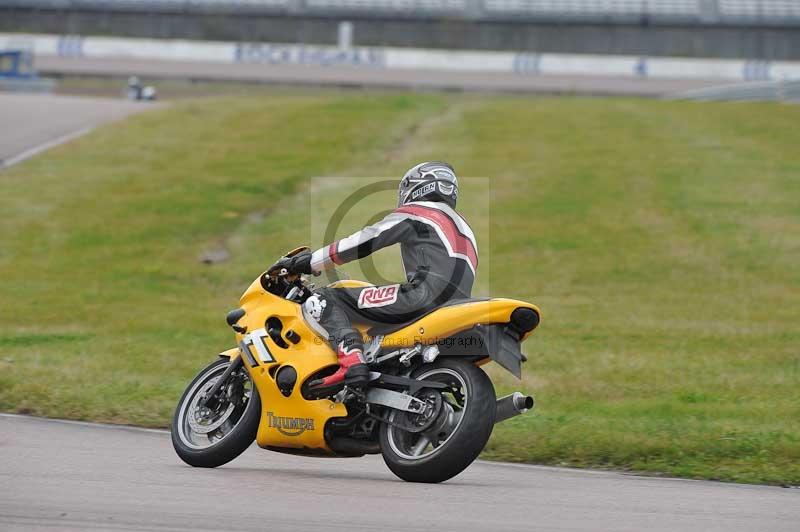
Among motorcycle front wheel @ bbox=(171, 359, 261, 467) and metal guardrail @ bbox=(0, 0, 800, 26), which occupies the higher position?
metal guardrail @ bbox=(0, 0, 800, 26)

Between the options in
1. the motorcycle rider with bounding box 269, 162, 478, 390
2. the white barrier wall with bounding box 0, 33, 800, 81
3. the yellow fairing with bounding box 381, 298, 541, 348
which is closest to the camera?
the yellow fairing with bounding box 381, 298, 541, 348

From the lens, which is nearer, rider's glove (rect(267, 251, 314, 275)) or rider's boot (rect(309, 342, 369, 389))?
rider's boot (rect(309, 342, 369, 389))

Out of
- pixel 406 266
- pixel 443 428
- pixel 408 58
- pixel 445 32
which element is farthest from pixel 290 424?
pixel 445 32

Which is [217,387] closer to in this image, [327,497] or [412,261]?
[412,261]

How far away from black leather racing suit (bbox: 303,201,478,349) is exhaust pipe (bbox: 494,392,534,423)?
2.48 feet

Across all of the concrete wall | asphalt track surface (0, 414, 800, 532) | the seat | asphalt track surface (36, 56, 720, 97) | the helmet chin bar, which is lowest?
asphalt track surface (0, 414, 800, 532)

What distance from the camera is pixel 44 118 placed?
101 ft

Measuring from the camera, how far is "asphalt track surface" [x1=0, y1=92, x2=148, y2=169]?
27.0m

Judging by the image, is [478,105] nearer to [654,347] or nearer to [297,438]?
[654,347]

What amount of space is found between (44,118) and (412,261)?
84.0 feet

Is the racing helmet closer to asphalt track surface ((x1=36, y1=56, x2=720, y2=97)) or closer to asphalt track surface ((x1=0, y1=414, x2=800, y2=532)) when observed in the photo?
asphalt track surface ((x1=0, y1=414, x2=800, y2=532))

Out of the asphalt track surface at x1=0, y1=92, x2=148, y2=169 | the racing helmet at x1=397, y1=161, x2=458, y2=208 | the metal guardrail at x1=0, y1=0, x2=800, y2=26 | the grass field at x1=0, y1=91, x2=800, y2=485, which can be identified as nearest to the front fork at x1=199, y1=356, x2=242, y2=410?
the racing helmet at x1=397, y1=161, x2=458, y2=208

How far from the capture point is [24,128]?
95.9 feet

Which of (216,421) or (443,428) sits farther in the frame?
(216,421)
